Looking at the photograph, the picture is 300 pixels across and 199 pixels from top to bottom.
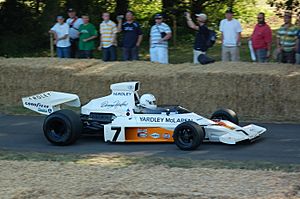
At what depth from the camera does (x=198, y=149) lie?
12.2 m

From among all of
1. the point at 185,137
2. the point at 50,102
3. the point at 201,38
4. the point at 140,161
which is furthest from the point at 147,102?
the point at 201,38

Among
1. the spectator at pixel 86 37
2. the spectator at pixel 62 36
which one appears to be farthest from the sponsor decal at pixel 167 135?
the spectator at pixel 62 36

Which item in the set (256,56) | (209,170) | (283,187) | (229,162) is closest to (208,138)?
(229,162)

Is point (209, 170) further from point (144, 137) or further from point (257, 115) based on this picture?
point (257, 115)

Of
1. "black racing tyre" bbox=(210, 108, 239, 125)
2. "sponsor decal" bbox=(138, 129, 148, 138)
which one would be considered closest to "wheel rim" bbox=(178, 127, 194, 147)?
"sponsor decal" bbox=(138, 129, 148, 138)

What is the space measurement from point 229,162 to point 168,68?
221 inches

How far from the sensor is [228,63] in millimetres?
16234

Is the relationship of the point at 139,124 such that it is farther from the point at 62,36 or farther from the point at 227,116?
the point at 62,36

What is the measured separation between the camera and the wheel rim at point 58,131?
1289cm

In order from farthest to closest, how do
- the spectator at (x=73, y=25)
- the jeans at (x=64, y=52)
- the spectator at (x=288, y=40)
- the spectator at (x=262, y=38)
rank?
the spectator at (x=73, y=25) → the jeans at (x=64, y=52) → the spectator at (x=262, y=38) → the spectator at (x=288, y=40)

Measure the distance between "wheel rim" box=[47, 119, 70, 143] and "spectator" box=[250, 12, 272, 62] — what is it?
6.23 meters

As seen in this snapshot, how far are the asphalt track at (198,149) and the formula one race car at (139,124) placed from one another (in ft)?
0.52

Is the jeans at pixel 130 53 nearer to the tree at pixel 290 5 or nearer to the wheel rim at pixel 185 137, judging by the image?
the tree at pixel 290 5

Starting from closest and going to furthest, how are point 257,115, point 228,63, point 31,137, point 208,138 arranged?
point 208,138
point 31,137
point 257,115
point 228,63
